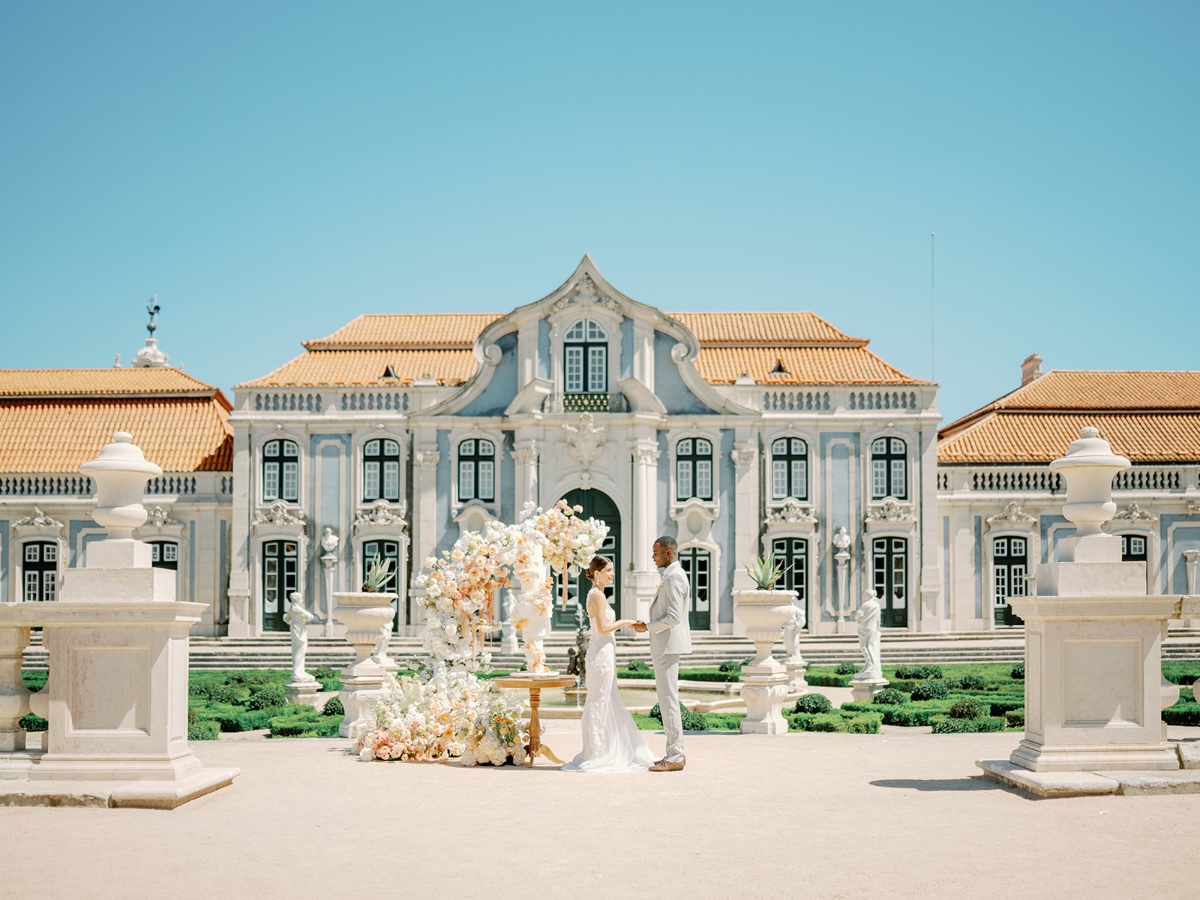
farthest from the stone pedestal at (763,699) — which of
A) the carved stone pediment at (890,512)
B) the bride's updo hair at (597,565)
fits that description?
the carved stone pediment at (890,512)

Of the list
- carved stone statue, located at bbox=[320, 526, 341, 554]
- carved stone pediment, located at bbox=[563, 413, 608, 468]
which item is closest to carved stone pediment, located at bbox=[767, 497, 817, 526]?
carved stone pediment, located at bbox=[563, 413, 608, 468]

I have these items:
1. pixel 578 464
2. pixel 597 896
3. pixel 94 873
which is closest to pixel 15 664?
pixel 94 873

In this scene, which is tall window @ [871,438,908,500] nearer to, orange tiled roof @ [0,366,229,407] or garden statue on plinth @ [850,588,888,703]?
garden statue on plinth @ [850,588,888,703]

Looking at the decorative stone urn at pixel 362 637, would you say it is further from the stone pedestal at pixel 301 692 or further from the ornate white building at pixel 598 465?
the ornate white building at pixel 598 465

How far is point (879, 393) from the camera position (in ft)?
105

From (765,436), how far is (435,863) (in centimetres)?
2588

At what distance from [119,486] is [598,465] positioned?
22.6 metres

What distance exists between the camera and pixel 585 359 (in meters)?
31.9

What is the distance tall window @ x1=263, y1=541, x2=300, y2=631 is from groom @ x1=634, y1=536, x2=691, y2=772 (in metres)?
22.9

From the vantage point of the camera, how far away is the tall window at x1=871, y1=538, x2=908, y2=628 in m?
31.8

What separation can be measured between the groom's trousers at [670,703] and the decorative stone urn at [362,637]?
13.9 ft

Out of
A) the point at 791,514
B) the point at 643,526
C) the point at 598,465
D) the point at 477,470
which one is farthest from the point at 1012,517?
the point at 477,470

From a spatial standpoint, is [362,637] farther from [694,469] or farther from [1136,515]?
[1136,515]

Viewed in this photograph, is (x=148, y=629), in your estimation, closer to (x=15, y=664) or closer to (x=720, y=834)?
(x=15, y=664)
